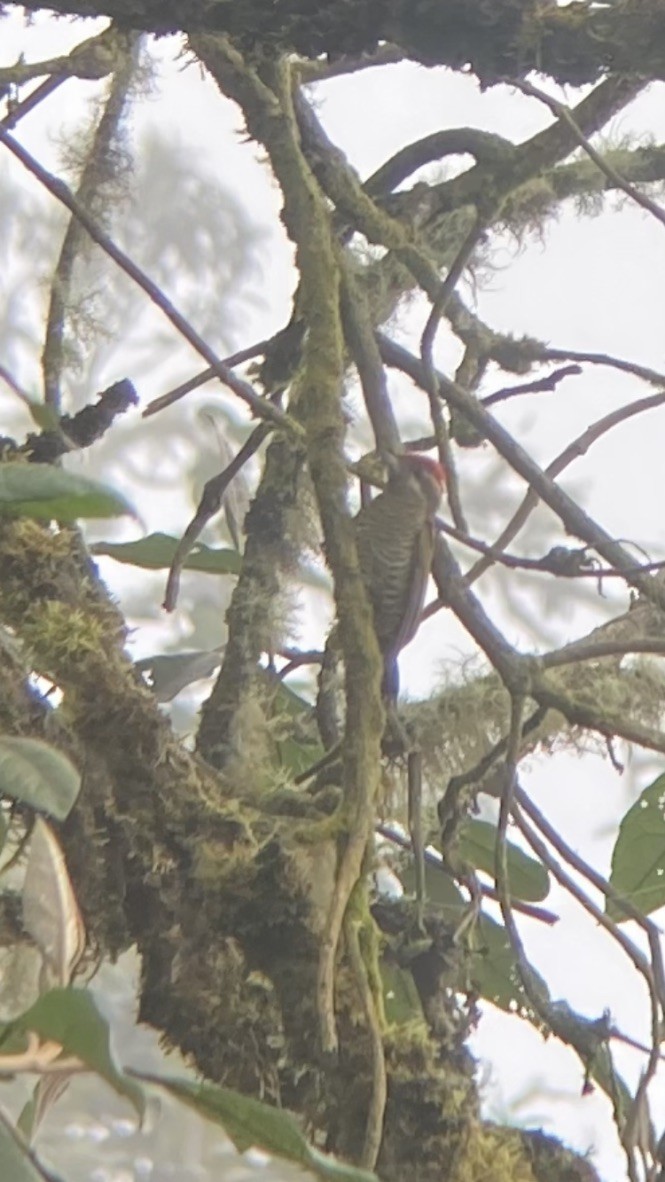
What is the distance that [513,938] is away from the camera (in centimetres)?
68

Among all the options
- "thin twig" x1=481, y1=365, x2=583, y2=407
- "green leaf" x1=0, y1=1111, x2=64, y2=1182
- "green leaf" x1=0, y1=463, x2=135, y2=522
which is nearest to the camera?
"green leaf" x1=0, y1=1111, x2=64, y2=1182

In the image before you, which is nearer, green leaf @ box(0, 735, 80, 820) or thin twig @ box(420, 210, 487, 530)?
green leaf @ box(0, 735, 80, 820)

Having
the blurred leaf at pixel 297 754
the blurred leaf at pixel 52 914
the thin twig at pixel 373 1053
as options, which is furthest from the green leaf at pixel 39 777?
the blurred leaf at pixel 297 754

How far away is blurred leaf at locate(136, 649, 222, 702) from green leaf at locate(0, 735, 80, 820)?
0.32 m

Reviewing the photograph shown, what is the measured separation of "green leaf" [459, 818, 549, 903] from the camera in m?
0.85

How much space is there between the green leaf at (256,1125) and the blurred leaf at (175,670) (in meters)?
0.40

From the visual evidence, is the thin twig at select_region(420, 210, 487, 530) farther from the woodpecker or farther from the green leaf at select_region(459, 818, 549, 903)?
the green leaf at select_region(459, 818, 549, 903)

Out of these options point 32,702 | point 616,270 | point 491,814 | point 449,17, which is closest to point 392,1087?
point 32,702

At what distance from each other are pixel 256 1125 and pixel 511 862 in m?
0.47

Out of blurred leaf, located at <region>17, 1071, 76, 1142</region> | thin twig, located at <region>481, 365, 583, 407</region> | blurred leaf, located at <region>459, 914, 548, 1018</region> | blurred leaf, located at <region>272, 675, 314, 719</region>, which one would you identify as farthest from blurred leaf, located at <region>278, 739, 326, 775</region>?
blurred leaf, located at <region>17, 1071, 76, 1142</region>

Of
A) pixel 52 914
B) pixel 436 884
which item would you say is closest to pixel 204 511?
pixel 436 884

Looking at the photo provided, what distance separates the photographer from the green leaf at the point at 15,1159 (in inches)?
14.4

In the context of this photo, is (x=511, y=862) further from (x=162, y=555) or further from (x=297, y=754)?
(x=162, y=555)

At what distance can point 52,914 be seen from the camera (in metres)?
0.46
